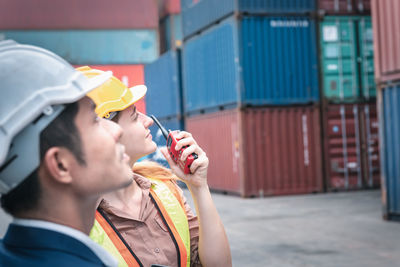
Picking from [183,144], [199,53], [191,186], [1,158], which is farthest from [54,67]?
[199,53]

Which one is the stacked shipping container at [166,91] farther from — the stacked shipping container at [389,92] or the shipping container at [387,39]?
the shipping container at [387,39]

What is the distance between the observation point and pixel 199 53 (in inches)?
699

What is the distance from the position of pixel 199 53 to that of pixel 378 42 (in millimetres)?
7969

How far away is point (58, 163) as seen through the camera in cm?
112

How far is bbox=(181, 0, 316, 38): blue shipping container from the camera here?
49.6 feet

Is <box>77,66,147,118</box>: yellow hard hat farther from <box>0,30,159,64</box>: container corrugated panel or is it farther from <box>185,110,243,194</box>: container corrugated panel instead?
Result: <box>0,30,159,64</box>: container corrugated panel

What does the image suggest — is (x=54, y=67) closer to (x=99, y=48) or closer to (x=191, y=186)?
(x=191, y=186)

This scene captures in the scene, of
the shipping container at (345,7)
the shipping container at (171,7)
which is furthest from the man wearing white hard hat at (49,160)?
the shipping container at (171,7)

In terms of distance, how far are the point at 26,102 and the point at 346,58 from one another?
609 inches

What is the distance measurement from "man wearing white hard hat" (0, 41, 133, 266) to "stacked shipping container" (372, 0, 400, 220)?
31.4 feet

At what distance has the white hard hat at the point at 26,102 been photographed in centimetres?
107

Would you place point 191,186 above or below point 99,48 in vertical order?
below

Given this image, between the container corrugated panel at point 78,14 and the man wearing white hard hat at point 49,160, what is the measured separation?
32349 mm

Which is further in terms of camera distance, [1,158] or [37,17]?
[37,17]
